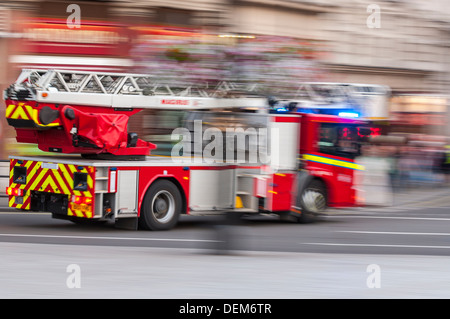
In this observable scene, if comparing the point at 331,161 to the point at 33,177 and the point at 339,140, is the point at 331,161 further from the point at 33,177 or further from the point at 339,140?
the point at 33,177

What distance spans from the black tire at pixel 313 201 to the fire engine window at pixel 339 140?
0.74m

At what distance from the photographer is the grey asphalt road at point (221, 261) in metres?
7.82

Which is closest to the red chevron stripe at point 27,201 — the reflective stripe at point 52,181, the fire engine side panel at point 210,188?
the reflective stripe at point 52,181

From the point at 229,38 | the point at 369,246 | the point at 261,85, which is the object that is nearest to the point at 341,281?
the point at 261,85

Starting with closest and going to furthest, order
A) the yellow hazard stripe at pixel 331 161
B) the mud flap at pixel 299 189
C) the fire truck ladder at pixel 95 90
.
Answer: the fire truck ladder at pixel 95 90, the mud flap at pixel 299 189, the yellow hazard stripe at pixel 331 161

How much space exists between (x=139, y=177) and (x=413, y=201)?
38.0ft

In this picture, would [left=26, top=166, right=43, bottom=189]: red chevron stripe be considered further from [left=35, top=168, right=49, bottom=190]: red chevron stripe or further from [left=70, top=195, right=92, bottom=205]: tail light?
[left=70, top=195, right=92, bottom=205]: tail light

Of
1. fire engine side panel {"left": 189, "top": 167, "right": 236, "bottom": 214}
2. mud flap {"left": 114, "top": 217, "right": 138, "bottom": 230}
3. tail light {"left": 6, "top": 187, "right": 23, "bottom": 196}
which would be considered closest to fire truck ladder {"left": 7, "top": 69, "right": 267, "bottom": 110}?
fire engine side panel {"left": 189, "top": 167, "right": 236, "bottom": 214}

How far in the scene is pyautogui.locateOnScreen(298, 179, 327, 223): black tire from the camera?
1695 centimetres

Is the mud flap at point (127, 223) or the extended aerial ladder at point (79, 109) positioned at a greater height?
the extended aerial ladder at point (79, 109)

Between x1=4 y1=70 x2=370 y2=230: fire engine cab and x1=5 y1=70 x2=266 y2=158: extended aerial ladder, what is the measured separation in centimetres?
2

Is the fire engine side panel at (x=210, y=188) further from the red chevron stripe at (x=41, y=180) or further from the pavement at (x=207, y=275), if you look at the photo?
the pavement at (x=207, y=275)

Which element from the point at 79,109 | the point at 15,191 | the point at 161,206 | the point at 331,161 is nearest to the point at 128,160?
the point at 161,206
